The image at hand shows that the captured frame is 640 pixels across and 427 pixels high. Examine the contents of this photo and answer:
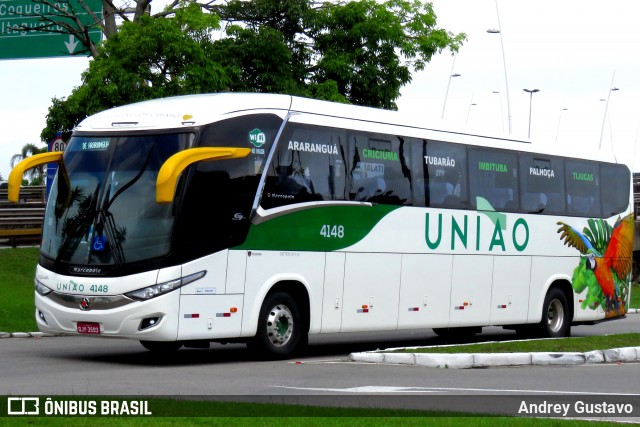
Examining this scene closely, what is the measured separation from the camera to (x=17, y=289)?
2617 centimetres

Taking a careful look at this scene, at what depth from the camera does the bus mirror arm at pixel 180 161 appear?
575 inches

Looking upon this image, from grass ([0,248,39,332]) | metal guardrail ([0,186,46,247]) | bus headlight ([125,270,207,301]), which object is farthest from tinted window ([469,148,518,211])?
metal guardrail ([0,186,46,247])

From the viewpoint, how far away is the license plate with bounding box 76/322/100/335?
15.3 m

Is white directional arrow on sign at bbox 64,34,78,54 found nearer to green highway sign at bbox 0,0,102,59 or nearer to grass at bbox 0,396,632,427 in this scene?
green highway sign at bbox 0,0,102,59

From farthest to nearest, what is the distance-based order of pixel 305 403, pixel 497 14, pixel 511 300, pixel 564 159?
pixel 497 14
pixel 564 159
pixel 511 300
pixel 305 403

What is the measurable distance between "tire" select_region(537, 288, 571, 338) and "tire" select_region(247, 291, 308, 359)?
270 inches

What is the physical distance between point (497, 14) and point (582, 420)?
3330 cm

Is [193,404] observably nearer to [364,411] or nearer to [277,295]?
[364,411]

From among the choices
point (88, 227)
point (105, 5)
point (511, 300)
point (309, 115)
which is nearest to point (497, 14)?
point (105, 5)

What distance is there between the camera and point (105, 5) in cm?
3262

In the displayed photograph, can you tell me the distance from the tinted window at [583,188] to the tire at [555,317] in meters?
1.58

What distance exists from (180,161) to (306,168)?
2.46 m

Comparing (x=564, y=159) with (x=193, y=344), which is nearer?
(x=193, y=344)

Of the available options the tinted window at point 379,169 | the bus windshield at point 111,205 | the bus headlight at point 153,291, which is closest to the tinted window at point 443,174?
the tinted window at point 379,169
